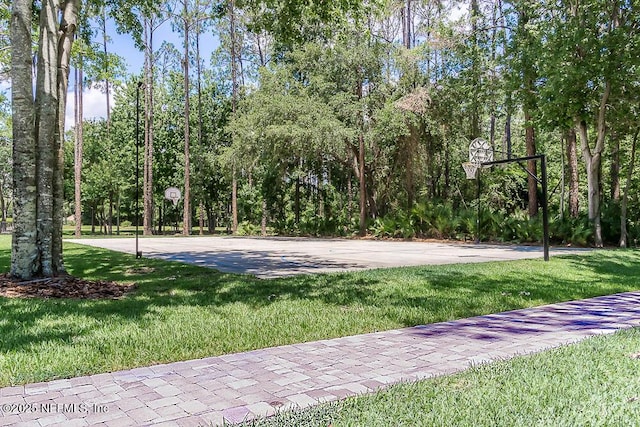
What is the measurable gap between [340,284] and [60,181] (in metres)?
4.49

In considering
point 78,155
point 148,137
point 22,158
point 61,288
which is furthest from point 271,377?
point 148,137

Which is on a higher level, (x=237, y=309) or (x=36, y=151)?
(x=36, y=151)

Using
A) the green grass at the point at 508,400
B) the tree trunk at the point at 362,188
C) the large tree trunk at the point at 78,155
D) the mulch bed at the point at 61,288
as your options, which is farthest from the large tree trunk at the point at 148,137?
the green grass at the point at 508,400

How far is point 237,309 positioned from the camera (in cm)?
484

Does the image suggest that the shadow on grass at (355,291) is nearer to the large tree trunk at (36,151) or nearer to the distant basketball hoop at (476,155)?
the large tree trunk at (36,151)

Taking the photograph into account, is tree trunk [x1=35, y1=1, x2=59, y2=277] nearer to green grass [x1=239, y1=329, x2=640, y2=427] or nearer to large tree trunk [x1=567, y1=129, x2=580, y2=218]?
green grass [x1=239, y1=329, x2=640, y2=427]

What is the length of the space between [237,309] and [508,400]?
3.04 meters

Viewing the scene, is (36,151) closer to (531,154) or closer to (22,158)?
(22,158)

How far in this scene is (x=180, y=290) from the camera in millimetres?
6105

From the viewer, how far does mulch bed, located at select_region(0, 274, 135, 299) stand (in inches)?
227

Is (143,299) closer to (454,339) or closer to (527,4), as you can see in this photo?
(454,339)

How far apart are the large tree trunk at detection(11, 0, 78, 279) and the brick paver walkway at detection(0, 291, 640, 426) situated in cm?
448

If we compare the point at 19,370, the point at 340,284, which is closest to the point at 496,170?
the point at 340,284

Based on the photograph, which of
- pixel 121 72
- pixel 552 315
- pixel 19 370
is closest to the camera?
pixel 19 370
